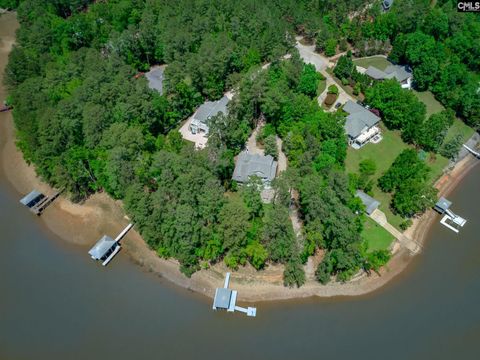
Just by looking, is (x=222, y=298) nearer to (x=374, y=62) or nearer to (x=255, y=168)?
(x=255, y=168)

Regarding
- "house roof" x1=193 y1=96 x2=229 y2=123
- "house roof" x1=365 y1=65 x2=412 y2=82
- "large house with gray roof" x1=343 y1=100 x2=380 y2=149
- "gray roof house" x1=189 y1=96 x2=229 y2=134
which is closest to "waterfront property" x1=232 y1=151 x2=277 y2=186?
"gray roof house" x1=189 y1=96 x2=229 y2=134

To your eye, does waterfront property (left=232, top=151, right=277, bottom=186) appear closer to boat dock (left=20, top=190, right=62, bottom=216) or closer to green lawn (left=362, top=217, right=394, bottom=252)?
green lawn (left=362, top=217, right=394, bottom=252)

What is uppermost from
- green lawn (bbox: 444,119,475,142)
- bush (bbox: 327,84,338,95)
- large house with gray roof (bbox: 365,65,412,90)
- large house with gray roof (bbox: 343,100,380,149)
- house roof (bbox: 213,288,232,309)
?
large house with gray roof (bbox: 365,65,412,90)

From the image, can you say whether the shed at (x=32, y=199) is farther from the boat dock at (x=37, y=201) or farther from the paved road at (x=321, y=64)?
the paved road at (x=321, y=64)

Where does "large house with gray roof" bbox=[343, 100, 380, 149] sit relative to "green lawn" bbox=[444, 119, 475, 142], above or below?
below

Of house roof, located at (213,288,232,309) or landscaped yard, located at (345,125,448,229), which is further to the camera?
landscaped yard, located at (345,125,448,229)

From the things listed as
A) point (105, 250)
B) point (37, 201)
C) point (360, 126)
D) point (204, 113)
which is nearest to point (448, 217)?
point (360, 126)

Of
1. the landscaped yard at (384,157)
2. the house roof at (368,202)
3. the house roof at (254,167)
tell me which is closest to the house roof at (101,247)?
the house roof at (254,167)

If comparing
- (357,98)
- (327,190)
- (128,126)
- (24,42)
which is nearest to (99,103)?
(128,126)
